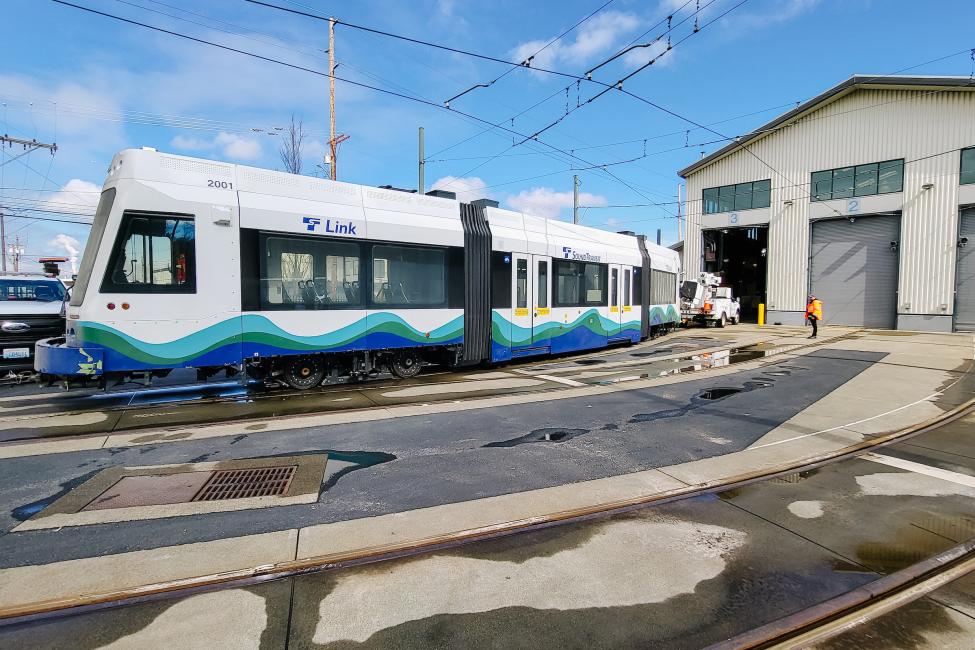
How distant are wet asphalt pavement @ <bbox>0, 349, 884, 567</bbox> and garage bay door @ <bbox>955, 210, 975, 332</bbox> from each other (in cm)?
2228

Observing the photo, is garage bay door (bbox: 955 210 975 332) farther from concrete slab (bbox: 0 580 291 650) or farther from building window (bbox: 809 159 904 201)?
concrete slab (bbox: 0 580 291 650)

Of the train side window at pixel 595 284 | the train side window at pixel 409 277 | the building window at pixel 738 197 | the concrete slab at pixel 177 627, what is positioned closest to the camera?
the concrete slab at pixel 177 627

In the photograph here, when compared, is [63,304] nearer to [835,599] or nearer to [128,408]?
[128,408]

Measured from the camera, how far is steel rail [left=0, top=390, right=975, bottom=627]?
2871mm

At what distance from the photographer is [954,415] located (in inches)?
309

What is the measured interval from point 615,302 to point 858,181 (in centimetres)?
1996

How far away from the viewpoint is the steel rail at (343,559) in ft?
9.42

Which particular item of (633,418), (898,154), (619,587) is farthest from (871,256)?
(619,587)

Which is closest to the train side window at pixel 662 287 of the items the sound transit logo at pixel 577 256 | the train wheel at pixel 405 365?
the sound transit logo at pixel 577 256

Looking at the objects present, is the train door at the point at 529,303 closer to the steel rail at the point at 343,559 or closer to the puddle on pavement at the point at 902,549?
the steel rail at the point at 343,559

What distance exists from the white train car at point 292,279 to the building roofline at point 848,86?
16.3 m

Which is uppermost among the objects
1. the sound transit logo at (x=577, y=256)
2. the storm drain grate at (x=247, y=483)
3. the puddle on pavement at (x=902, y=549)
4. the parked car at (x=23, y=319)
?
the sound transit logo at (x=577, y=256)

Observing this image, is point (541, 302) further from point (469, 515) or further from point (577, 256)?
point (469, 515)

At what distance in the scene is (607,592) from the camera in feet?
Answer: 10.2
